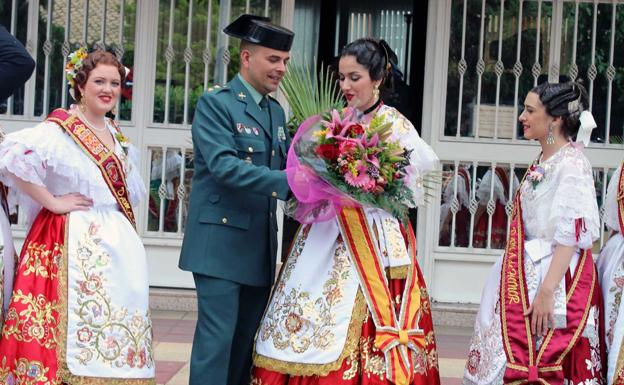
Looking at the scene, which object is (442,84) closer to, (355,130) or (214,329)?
(355,130)

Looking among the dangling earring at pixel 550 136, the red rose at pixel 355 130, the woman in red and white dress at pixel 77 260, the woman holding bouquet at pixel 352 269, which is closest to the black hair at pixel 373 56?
the woman holding bouquet at pixel 352 269

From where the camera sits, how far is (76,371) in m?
4.68

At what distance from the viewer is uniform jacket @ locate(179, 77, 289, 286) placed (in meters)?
4.84

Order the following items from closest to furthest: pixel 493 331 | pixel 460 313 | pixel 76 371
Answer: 1. pixel 76 371
2. pixel 493 331
3. pixel 460 313

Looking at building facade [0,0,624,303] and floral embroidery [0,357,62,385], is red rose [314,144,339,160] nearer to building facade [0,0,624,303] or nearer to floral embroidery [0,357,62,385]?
floral embroidery [0,357,62,385]

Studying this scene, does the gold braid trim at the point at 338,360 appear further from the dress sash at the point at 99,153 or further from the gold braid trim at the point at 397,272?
the dress sash at the point at 99,153

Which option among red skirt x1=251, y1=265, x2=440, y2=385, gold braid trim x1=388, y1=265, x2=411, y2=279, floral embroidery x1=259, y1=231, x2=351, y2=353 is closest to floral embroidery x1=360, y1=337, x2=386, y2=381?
red skirt x1=251, y1=265, x2=440, y2=385

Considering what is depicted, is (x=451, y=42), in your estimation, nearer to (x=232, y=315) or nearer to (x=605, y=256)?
(x=605, y=256)

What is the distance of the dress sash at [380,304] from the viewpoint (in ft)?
15.5

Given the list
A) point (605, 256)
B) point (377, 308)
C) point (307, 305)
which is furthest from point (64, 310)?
point (605, 256)

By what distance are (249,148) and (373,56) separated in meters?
0.68

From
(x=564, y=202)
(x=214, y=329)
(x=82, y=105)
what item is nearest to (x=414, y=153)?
(x=564, y=202)

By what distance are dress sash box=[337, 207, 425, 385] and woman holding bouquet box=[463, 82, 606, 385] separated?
17.6 inches

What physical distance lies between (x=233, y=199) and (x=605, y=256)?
68.4 inches
